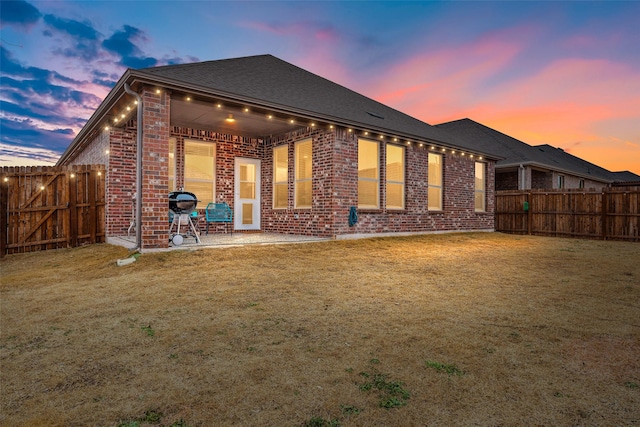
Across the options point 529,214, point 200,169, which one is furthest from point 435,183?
point 200,169

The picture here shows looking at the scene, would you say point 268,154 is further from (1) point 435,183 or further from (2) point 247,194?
(1) point 435,183

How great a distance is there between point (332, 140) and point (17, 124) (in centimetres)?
2904

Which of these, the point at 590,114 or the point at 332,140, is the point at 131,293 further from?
the point at 590,114

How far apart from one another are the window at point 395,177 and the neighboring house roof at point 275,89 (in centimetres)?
57

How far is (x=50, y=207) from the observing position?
8.21 meters

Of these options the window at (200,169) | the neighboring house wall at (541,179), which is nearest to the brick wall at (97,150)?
the window at (200,169)

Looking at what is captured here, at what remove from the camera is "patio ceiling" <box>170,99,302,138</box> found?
7.66 meters

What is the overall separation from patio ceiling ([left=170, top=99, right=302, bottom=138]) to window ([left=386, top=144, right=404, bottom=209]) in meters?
3.17

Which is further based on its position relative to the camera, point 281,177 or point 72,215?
point 281,177

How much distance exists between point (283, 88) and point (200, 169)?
11.1 ft

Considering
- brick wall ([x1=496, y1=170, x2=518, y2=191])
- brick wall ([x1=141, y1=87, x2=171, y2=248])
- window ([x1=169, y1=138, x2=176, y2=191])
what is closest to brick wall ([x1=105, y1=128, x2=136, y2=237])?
window ([x1=169, y1=138, x2=176, y2=191])

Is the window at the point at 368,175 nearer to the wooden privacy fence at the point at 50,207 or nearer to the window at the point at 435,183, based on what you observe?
the window at the point at 435,183

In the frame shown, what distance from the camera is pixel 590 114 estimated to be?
14320 millimetres

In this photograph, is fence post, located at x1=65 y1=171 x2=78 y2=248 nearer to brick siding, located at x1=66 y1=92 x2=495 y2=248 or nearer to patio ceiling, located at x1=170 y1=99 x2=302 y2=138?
brick siding, located at x1=66 y1=92 x2=495 y2=248
